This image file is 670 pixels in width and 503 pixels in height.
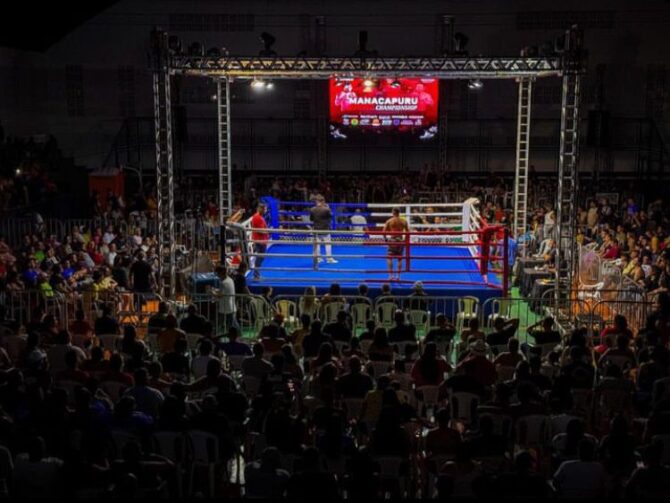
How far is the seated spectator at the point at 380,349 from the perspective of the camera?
9680 millimetres

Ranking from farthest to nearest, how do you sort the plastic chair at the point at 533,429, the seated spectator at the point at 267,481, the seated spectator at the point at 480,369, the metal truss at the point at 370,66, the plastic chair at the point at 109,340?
the metal truss at the point at 370,66 → the plastic chair at the point at 109,340 → the seated spectator at the point at 480,369 → the plastic chair at the point at 533,429 → the seated spectator at the point at 267,481

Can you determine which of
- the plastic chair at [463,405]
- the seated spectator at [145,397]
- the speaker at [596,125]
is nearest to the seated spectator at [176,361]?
the seated spectator at [145,397]

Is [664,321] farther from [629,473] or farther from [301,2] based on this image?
[301,2]

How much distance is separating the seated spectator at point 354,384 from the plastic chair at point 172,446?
1842 millimetres

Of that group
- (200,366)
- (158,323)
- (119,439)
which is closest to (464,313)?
(158,323)

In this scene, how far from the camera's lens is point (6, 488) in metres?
6.93

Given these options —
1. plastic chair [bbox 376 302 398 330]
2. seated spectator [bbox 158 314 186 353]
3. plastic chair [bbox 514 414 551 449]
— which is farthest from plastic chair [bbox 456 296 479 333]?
plastic chair [bbox 514 414 551 449]

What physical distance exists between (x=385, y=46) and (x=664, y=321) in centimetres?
2077

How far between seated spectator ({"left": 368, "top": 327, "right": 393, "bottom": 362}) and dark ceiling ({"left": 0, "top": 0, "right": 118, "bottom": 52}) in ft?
60.5

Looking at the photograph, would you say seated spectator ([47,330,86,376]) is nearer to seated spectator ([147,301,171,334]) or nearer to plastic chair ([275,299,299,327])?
seated spectator ([147,301,171,334])

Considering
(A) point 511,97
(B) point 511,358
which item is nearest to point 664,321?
(B) point 511,358

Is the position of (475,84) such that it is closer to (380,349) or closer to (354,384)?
(380,349)

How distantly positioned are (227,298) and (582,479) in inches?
296

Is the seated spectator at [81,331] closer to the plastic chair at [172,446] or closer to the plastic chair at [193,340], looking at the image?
the plastic chair at [193,340]
